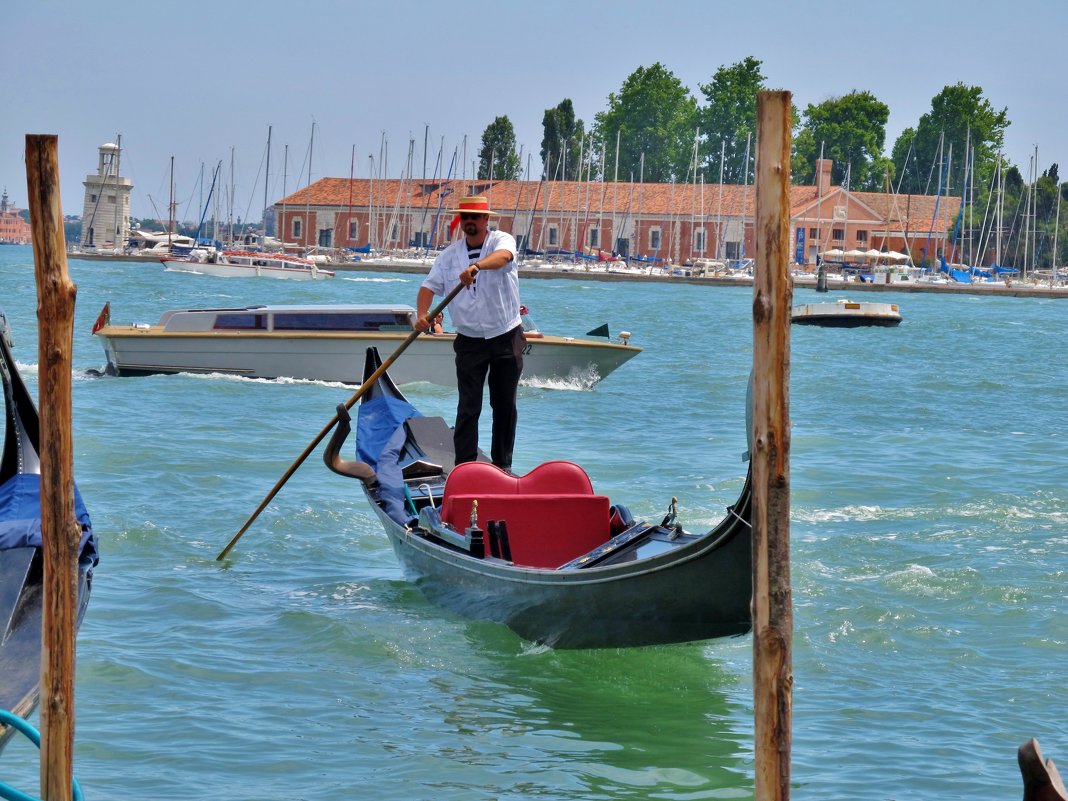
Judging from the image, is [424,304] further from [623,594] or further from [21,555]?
[21,555]

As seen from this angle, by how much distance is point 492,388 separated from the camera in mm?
6855

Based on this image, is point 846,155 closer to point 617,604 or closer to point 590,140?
point 590,140

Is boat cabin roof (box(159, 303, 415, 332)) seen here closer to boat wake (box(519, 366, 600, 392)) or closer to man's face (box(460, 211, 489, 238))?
boat wake (box(519, 366, 600, 392))

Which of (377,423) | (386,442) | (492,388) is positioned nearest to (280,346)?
(377,423)

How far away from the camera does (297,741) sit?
15.6 feet

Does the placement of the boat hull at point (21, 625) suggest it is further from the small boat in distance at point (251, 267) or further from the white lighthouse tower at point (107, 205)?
the white lighthouse tower at point (107, 205)

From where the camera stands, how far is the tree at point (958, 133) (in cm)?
6812

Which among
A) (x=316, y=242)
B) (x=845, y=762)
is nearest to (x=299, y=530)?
(x=845, y=762)

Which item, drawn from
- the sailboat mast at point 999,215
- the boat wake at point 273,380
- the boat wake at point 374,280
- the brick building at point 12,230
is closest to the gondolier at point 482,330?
the boat wake at point 273,380

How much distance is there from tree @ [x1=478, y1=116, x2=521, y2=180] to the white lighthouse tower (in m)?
16.9

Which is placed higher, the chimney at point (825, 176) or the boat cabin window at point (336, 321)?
the chimney at point (825, 176)

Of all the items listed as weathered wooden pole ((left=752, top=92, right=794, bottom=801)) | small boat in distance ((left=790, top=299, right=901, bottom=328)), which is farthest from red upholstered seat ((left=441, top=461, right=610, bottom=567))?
small boat in distance ((left=790, top=299, right=901, bottom=328))

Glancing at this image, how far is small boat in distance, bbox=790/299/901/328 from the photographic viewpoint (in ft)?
112

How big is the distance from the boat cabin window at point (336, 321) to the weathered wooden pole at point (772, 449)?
11255mm
